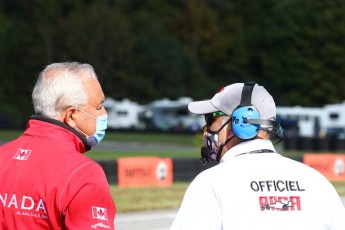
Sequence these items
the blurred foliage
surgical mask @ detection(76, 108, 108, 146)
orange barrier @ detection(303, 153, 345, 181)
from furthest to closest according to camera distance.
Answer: the blurred foliage → orange barrier @ detection(303, 153, 345, 181) → surgical mask @ detection(76, 108, 108, 146)

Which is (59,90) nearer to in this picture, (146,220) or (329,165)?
(146,220)

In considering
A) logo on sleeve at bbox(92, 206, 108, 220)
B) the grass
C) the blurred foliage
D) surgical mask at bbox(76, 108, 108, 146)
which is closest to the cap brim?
surgical mask at bbox(76, 108, 108, 146)

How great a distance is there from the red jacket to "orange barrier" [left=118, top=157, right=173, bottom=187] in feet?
53.8

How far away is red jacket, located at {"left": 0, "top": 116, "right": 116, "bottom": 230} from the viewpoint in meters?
3.49

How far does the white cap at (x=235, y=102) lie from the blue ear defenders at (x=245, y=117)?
0.02m

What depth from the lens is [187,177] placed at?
22.0 m

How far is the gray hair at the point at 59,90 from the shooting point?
12.2 feet

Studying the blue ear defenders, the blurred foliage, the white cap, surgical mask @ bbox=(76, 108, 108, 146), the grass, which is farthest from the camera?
the blurred foliage

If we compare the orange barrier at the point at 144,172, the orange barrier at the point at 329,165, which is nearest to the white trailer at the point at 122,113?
the orange barrier at the point at 329,165

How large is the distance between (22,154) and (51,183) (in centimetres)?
26

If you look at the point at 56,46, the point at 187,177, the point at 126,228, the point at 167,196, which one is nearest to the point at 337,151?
the point at 187,177

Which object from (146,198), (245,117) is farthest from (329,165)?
(245,117)

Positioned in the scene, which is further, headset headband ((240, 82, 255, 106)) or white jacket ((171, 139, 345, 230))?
headset headband ((240, 82, 255, 106))

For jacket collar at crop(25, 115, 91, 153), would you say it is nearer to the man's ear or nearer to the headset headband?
the man's ear
